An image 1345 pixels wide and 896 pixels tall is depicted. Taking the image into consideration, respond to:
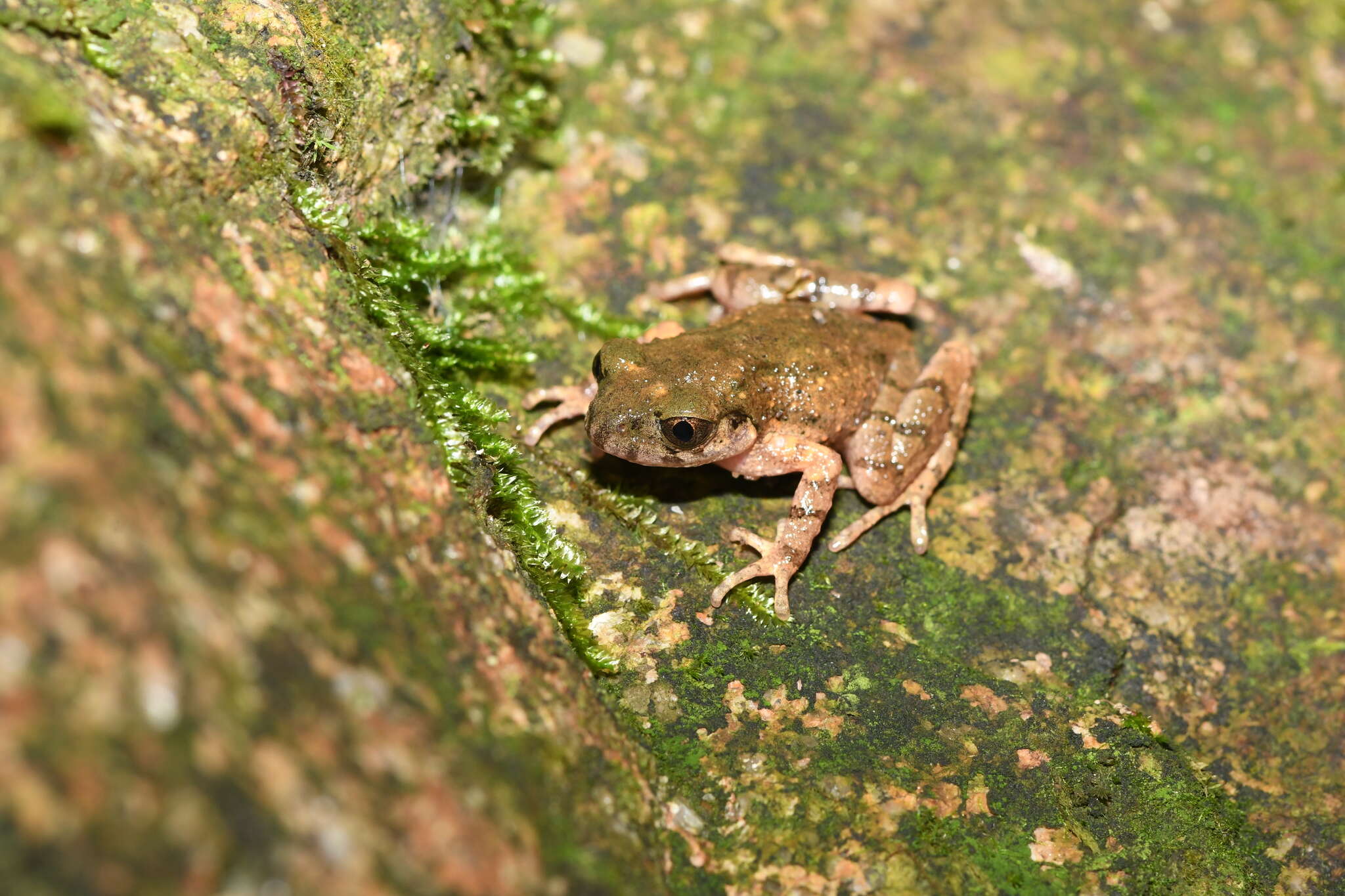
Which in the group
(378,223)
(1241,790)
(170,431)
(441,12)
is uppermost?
(441,12)

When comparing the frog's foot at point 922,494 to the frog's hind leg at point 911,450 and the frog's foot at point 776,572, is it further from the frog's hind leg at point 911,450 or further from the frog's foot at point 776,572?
the frog's foot at point 776,572

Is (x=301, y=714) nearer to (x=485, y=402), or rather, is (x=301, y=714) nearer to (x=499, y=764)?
(x=499, y=764)

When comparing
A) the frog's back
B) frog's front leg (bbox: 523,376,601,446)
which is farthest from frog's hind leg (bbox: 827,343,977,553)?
frog's front leg (bbox: 523,376,601,446)

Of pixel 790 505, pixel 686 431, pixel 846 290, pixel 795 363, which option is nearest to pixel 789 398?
pixel 795 363

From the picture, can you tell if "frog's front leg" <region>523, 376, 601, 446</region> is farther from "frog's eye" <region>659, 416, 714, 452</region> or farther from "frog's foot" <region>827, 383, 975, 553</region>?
"frog's foot" <region>827, 383, 975, 553</region>

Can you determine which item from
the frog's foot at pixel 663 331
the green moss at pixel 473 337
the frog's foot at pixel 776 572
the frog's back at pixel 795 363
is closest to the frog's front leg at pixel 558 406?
the green moss at pixel 473 337

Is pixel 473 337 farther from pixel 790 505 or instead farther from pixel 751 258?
pixel 790 505

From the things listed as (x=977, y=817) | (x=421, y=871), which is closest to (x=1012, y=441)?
(x=977, y=817)
